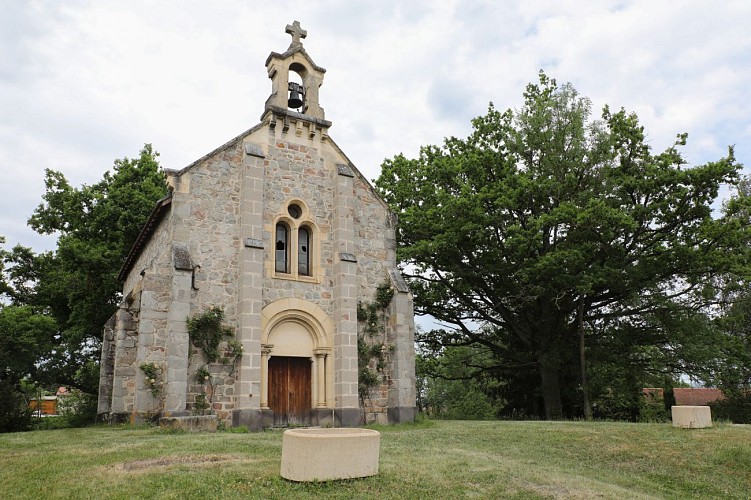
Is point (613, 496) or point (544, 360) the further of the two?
point (544, 360)

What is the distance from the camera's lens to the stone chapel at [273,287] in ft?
54.2

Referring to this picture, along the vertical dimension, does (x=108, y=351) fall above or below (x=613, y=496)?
above

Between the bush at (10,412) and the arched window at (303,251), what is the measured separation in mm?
10162

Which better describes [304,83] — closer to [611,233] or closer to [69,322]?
[611,233]

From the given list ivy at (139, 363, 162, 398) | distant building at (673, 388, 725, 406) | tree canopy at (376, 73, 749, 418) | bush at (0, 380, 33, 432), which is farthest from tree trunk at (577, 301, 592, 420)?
bush at (0, 380, 33, 432)

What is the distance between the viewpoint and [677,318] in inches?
888

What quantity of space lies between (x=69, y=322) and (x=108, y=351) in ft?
31.7

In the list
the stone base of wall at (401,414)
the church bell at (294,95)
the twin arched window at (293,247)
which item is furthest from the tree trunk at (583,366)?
the church bell at (294,95)

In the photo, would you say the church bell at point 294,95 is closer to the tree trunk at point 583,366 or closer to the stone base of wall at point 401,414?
the stone base of wall at point 401,414

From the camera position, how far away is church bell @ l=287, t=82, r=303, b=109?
815 inches

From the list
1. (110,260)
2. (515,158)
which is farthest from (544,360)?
(110,260)

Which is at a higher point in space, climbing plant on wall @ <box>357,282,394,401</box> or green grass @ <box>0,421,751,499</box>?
climbing plant on wall @ <box>357,282,394,401</box>

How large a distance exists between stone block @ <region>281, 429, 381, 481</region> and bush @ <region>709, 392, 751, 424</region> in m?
21.1

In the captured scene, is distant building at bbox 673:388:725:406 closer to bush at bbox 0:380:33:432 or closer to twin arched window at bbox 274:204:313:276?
twin arched window at bbox 274:204:313:276
